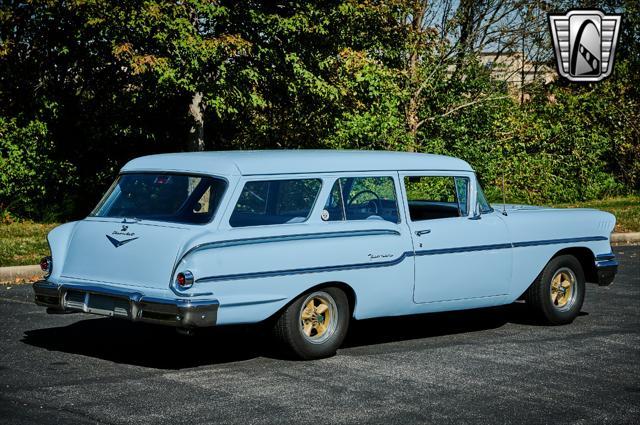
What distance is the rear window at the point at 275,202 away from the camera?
9.01 metres

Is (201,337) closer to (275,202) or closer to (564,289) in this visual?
(275,202)

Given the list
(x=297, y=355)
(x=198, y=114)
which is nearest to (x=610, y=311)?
(x=297, y=355)

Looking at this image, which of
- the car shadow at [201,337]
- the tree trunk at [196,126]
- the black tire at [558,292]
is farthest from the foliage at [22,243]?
the black tire at [558,292]

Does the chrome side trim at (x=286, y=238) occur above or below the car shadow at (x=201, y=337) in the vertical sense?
above

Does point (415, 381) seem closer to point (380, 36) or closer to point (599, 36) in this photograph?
point (380, 36)

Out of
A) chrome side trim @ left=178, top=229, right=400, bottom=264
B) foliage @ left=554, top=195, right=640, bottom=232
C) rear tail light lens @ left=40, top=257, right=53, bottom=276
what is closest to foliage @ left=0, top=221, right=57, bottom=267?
rear tail light lens @ left=40, top=257, right=53, bottom=276

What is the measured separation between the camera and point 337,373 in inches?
339

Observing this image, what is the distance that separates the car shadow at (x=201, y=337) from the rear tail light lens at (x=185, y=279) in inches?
31.5

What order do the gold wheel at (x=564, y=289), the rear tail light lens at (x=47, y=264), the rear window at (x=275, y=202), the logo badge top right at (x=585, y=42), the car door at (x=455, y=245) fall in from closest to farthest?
the rear window at (x=275, y=202) < the rear tail light lens at (x=47, y=264) < the car door at (x=455, y=245) < the gold wheel at (x=564, y=289) < the logo badge top right at (x=585, y=42)

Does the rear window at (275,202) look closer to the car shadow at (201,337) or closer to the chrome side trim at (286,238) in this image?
the chrome side trim at (286,238)

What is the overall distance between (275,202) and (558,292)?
11.0 feet

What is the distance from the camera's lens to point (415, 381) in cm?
830

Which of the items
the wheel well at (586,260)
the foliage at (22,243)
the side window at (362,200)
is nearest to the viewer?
the side window at (362,200)

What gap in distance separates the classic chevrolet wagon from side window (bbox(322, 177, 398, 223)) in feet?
0.04
